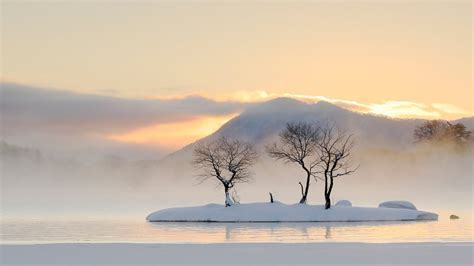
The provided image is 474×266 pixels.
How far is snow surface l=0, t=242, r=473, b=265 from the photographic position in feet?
92.1

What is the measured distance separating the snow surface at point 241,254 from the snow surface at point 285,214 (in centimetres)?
2386

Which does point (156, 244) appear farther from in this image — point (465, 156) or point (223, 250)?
point (465, 156)

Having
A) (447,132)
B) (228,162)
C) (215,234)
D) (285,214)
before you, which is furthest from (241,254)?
(447,132)

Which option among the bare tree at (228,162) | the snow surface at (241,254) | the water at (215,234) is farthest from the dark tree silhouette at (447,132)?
the snow surface at (241,254)

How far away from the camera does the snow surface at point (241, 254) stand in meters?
28.1

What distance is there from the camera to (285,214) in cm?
5819

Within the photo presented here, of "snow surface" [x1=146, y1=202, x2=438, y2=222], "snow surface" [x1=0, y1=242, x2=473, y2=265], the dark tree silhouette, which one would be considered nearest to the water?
"snow surface" [x1=0, y1=242, x2=473, y2=265]

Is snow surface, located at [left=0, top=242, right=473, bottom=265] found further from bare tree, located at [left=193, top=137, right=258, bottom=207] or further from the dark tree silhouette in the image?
the dark tree silhouette

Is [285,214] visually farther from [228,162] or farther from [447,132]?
[447,132]

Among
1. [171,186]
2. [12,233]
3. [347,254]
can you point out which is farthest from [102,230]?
[171,186]

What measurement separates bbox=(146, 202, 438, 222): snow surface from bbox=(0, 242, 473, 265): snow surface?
23861mm

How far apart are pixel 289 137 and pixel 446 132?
2674 inches

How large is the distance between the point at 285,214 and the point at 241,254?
28.3 metres

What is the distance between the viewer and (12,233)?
4281cm
